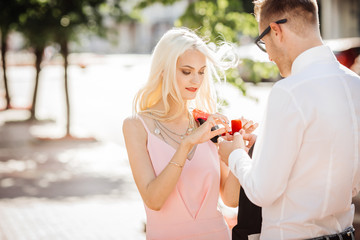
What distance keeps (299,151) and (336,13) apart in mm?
27581

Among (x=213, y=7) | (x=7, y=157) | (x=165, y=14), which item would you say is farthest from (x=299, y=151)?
(x=165, y=14)

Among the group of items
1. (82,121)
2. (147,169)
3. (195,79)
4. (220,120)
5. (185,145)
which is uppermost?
(195,79)

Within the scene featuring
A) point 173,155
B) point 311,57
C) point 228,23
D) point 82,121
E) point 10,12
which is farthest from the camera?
point 82,121

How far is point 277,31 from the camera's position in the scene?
2.16 m

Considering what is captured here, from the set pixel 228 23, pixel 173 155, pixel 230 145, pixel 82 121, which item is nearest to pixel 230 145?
pixel 230 145

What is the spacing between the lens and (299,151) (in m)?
2.04

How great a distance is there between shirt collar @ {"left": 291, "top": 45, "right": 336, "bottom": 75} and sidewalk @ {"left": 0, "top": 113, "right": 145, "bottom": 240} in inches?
173

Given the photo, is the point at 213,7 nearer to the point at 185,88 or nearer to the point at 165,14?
the point at 185,88

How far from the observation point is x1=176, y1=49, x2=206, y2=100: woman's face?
2.94 metres

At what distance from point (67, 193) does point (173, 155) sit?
18.4ft

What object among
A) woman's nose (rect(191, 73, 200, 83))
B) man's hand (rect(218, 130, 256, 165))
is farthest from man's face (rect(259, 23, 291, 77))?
woman's nose (rect(191, 73, 200, 83))

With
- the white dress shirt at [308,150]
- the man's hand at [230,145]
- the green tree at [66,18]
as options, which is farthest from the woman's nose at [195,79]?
the green tree at [66,18]

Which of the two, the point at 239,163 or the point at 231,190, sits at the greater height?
the point at 239,163

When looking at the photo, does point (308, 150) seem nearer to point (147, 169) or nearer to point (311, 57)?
point (311, 57)
